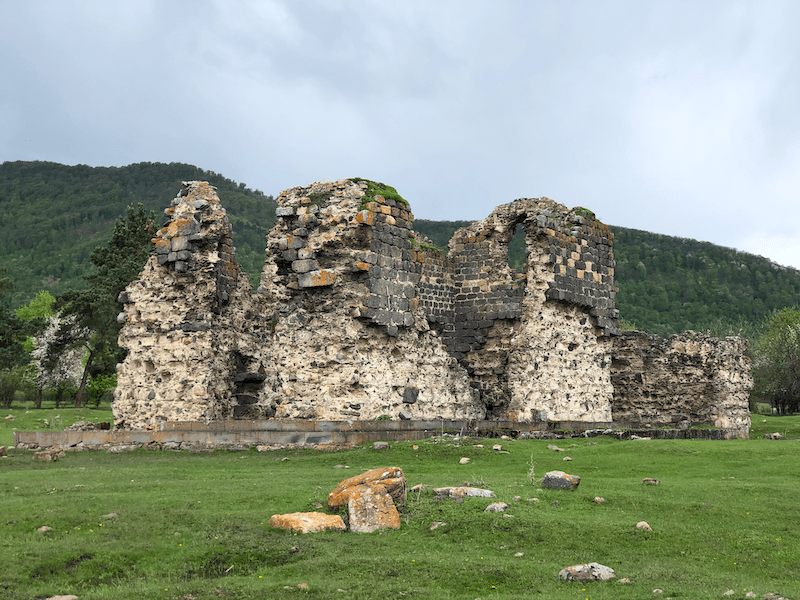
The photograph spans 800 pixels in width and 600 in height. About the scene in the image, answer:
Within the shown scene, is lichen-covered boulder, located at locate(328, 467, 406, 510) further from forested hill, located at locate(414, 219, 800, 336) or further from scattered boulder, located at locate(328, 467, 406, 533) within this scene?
forested hill, located at locate(414, 219, 800, 336)

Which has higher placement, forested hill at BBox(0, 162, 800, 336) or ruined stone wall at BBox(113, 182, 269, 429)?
forested hill at BBox(0, 162, 800, 336)

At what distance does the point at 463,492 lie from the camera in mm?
8891

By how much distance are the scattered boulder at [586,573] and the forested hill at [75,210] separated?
4205cm

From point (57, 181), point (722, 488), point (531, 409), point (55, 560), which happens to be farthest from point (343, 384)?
point (57, 181)

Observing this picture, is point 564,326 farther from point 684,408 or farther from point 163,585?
point 163,585

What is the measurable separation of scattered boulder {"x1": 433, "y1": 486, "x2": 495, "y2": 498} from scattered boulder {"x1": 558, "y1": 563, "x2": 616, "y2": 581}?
2.39 meters

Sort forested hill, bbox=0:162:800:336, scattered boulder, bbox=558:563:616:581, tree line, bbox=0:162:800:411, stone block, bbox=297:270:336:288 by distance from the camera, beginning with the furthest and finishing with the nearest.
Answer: forested hill, bbox=0:162:800:336 → tree line, bbox=0:162:800:411 → stone block, bbox=297:270:336:288 → scattered boulder, bbox=558:563:616:581

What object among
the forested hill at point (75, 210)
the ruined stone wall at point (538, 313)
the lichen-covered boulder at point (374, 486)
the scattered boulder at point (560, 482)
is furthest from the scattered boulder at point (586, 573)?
the forested hill at point (75, 210)

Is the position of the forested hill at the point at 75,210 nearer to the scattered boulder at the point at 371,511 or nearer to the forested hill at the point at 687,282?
the forested hill at the point at 687,282

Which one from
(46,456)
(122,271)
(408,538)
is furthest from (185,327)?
(122,271)

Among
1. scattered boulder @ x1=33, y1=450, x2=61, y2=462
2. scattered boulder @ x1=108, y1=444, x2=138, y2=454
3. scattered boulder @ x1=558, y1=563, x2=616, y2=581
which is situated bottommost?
scattered boulder @ x1=558, y1=563, x2=616, y2=581

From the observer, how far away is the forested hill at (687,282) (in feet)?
202


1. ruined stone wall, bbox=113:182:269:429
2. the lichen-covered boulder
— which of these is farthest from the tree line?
the lichen-covered boulder

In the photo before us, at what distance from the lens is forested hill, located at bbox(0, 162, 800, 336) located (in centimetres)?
6138
